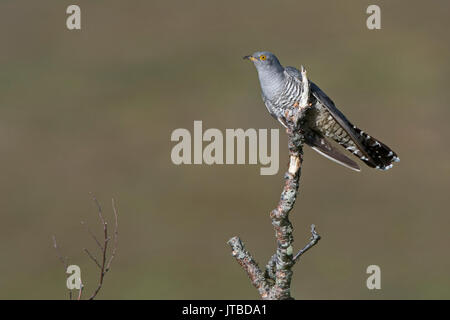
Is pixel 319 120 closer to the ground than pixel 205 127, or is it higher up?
closer to the ground

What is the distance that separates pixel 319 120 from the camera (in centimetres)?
674

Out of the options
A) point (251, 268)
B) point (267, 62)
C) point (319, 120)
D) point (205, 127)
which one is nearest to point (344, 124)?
point (319, 120)

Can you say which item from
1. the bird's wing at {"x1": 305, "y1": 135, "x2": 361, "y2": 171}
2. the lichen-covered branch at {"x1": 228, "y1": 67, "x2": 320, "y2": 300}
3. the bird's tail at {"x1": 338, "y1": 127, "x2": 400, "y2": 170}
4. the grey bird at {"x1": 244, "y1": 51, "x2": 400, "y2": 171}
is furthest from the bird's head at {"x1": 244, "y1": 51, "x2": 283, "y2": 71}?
the lichen-covered branch at {"x1": 228, "y1": 67, "x2": 320, "y2": 300}

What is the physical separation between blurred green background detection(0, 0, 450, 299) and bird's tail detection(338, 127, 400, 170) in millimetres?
10229

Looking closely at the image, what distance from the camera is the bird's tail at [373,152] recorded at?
6.56m

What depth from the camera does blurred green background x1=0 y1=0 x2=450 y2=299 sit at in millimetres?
21375

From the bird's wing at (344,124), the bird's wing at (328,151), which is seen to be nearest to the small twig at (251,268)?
the bird's wing at (328,151)

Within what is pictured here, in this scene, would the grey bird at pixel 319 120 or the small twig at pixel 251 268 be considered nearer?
the small twig at pixel 251 268

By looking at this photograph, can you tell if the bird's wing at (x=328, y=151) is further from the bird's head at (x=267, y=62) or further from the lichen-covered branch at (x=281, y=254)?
the lichen-covered branch at (x=281, y=254)

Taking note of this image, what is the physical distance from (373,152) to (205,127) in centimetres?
1772

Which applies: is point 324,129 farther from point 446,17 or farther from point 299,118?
point 446,17

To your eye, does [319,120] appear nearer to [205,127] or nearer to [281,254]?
[281,254]

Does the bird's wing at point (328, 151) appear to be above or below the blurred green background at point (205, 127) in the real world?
below

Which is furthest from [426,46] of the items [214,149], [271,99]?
[271,99]
